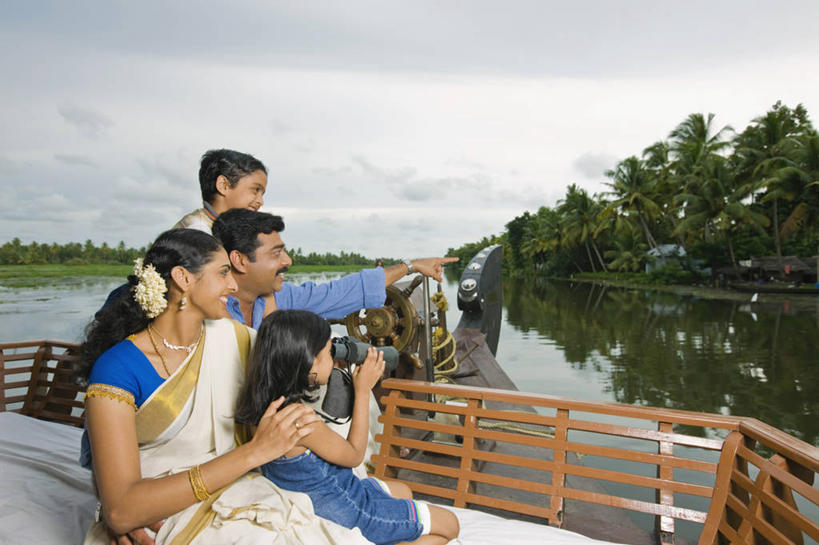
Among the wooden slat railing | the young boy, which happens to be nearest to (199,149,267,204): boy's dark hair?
the young boy

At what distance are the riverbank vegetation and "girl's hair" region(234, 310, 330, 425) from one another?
21305mm

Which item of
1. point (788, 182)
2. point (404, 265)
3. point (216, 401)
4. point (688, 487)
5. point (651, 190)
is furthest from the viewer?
point (651, 190)

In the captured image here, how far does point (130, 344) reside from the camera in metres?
1.28

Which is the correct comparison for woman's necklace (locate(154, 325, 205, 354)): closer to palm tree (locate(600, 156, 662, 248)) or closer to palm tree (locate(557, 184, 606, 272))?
palm tree (locate(600, 156, 662, 248))

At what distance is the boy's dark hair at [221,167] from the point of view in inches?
78.1

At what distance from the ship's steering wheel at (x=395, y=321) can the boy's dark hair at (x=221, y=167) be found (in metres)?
1.29

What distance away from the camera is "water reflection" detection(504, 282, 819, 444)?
747 centimetres

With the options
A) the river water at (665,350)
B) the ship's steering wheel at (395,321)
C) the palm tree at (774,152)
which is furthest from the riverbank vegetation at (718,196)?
the ship's steering wheel at (395,321)

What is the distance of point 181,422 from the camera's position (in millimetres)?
1345

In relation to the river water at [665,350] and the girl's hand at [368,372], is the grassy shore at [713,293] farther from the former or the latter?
the girl's hand at [368,372]

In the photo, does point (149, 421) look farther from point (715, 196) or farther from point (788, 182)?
point (715, 196)

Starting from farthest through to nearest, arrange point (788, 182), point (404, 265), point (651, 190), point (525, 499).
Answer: point (651, 190) < point (788, 182) < point (525, 499) < point (404, 265)

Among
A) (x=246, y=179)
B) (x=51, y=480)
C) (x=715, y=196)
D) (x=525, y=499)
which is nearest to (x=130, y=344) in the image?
(x=246, y=179)

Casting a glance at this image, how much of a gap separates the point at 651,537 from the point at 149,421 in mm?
1901
